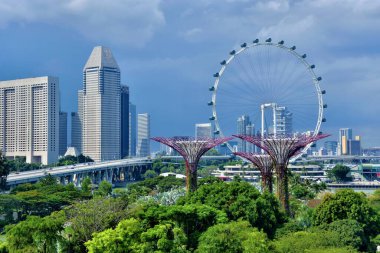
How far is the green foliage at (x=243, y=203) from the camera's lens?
128 feet

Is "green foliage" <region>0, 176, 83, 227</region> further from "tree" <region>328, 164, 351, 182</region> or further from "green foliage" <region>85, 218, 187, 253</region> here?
"tree" <region>328, 164, 351, 182</region>

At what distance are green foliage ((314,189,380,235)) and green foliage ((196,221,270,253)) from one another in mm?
12848

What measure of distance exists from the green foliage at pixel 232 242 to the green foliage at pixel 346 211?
12848mm

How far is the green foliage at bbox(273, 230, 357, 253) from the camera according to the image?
98.9 feet

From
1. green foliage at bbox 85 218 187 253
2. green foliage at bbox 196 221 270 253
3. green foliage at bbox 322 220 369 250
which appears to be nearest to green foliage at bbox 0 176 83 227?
green foliage at bbox 85 218 187 253

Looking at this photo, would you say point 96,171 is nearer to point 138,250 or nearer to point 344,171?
point 344,171

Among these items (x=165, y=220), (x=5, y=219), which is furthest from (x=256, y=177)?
(x=165, y=220)

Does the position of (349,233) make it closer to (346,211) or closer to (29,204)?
(346,211)

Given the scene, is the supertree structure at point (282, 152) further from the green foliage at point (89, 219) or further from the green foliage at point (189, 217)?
the green foliage at point (89, 219)

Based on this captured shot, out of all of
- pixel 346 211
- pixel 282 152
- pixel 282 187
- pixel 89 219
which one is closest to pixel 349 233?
pixel 346 211

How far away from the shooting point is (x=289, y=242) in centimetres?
3180

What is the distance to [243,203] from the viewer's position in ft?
130

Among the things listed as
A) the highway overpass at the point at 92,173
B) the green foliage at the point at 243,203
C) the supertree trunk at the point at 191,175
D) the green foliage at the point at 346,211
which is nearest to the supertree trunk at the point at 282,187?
the green foliage at the point at 243,203

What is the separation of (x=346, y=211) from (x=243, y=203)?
27.1 feet
